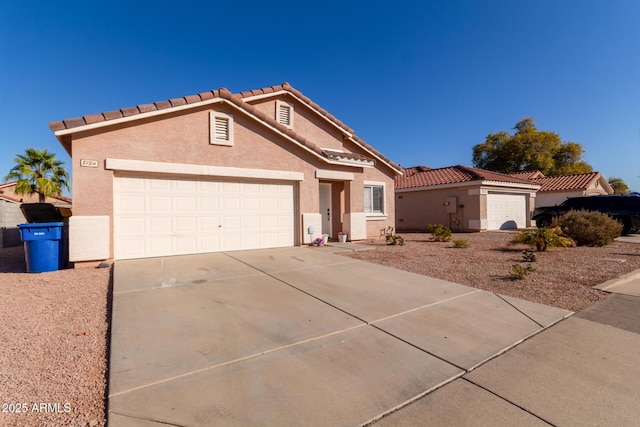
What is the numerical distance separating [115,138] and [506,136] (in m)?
42.9

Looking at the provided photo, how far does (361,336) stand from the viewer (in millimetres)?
3641

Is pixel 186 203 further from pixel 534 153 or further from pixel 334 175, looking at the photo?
pixel 534 153

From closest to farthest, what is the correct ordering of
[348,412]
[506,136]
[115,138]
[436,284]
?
[348,412], [436,284], [115,138], [506,136]

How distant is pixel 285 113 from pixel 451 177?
40.0ft

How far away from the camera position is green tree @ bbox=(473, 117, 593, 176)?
113 ft

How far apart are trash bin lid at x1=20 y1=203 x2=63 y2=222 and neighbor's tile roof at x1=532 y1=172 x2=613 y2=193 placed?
102 ft

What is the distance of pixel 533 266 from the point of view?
25.1 feet

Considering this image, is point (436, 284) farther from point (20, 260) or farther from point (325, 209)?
point (20, 260)

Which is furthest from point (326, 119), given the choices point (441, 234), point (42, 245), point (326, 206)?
point (42, 245)

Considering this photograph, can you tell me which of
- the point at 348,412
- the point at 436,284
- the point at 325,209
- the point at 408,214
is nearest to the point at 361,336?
the point at 348,412

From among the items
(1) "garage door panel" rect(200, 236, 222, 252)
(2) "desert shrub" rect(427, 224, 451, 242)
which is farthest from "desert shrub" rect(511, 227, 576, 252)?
(1) "garage door panel" rect(200, 236, 222, 252)

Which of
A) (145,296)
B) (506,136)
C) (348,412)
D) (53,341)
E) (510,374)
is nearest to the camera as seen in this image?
(348,412)

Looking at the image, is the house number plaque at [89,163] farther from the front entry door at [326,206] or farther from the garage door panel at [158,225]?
the front entry door at [326,206]

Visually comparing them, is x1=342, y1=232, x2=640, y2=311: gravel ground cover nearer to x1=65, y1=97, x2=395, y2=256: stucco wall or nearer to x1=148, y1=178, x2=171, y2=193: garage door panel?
x1=65, y1=97, x2=395, y2=256: stucco wall
